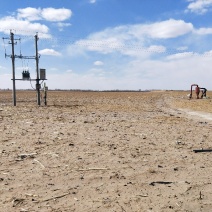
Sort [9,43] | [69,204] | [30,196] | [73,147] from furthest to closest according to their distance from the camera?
[9,43] → [73,147] → [30,196] → [69,204]

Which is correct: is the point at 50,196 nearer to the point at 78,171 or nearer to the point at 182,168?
the point at 78,171

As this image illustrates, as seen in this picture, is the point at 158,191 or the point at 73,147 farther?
the point at 73,147

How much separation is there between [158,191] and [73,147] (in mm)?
4175

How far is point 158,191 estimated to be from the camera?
6.18 metres

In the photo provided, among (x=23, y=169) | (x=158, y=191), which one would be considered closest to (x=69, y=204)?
(x=158, y=191)

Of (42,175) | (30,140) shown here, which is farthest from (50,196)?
(30,140)

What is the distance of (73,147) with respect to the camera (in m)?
9.86

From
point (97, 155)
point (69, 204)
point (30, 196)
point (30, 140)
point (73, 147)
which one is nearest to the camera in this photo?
point (69, 204)

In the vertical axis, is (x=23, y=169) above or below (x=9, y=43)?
below

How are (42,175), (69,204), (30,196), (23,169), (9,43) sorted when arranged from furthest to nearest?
(9,43) → (23,169) → (42,175) → (30,196) → (69,204)

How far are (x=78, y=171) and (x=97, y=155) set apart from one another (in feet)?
5.08

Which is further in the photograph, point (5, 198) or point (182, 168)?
point (182, 168)

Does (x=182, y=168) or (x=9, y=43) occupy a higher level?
(x=9, y=43)

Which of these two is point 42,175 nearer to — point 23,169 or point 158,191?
point 23,169
